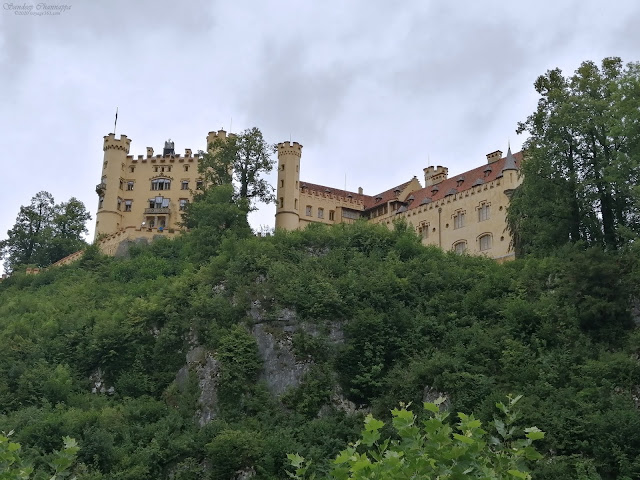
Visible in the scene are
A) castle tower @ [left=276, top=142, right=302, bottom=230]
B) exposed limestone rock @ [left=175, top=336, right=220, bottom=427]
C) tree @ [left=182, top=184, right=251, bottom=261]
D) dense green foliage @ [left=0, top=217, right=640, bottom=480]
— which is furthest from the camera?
castle tower @ [left=276, top=142, right=302, bottom=230]

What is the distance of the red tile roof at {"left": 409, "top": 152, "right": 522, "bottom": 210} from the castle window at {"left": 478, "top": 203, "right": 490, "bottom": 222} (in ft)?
7.12

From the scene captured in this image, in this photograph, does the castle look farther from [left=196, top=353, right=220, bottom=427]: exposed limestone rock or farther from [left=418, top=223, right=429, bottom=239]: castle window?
[left=196, top=353, right=220, bottom=427]: exposed limestone rock

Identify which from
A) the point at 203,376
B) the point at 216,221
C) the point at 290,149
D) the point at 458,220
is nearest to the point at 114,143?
the point at 290,149

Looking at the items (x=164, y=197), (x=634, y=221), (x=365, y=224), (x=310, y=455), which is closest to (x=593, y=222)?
(x=634, y=221)

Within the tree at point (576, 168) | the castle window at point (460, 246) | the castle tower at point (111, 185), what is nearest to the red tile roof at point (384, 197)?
the castle window at point (460, 246)

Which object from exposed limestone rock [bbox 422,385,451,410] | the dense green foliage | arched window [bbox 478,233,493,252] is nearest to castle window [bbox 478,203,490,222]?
arched window [bbox 478,233,493,252]

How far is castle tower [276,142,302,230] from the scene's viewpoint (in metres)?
71.9

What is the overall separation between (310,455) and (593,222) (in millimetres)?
20027

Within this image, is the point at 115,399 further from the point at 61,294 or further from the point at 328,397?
the point at 61,294

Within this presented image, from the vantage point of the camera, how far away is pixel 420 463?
11.4 m

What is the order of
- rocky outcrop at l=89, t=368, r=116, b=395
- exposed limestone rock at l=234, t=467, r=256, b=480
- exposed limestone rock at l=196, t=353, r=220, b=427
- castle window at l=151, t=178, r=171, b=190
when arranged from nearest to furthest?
exposed limestone rock at l=234, t=467, r=256, b=480 → exposed limestone rock at l=196, t=353, r=220, b=427 → rocky outcrop at l=89, t=368, r=116, b=395 → castle window at l=151, t=178, r=171, b=190

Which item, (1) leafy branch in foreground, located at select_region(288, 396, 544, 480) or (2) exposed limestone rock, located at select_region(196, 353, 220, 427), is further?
(2) exposed limestone rock, located at select_region(196, 353, 220, 427)

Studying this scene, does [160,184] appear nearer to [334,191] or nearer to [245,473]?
[334,191]

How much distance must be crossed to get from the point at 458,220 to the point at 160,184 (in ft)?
91.9
